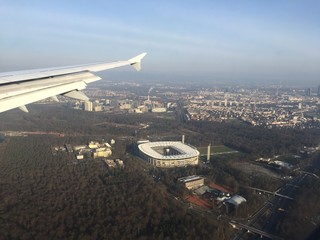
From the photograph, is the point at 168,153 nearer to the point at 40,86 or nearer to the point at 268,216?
the point at 268,216

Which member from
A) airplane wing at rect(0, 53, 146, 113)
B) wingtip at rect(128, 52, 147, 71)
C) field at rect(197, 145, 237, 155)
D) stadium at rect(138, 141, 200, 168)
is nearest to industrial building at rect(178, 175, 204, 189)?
stadium at rect(138, 141, 200, 168)

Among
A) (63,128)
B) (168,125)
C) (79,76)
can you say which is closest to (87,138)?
(63,128)

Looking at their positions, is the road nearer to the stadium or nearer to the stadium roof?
the stadium

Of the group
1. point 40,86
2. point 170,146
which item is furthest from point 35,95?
point 170,146

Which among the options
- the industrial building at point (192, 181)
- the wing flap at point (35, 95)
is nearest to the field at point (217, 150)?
the industrial building at point (192, 181)

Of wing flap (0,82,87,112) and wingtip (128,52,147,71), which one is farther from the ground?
wingtip (128,52,147,71)

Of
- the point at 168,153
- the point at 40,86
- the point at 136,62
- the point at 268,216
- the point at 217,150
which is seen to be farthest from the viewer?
the point at 217,150
